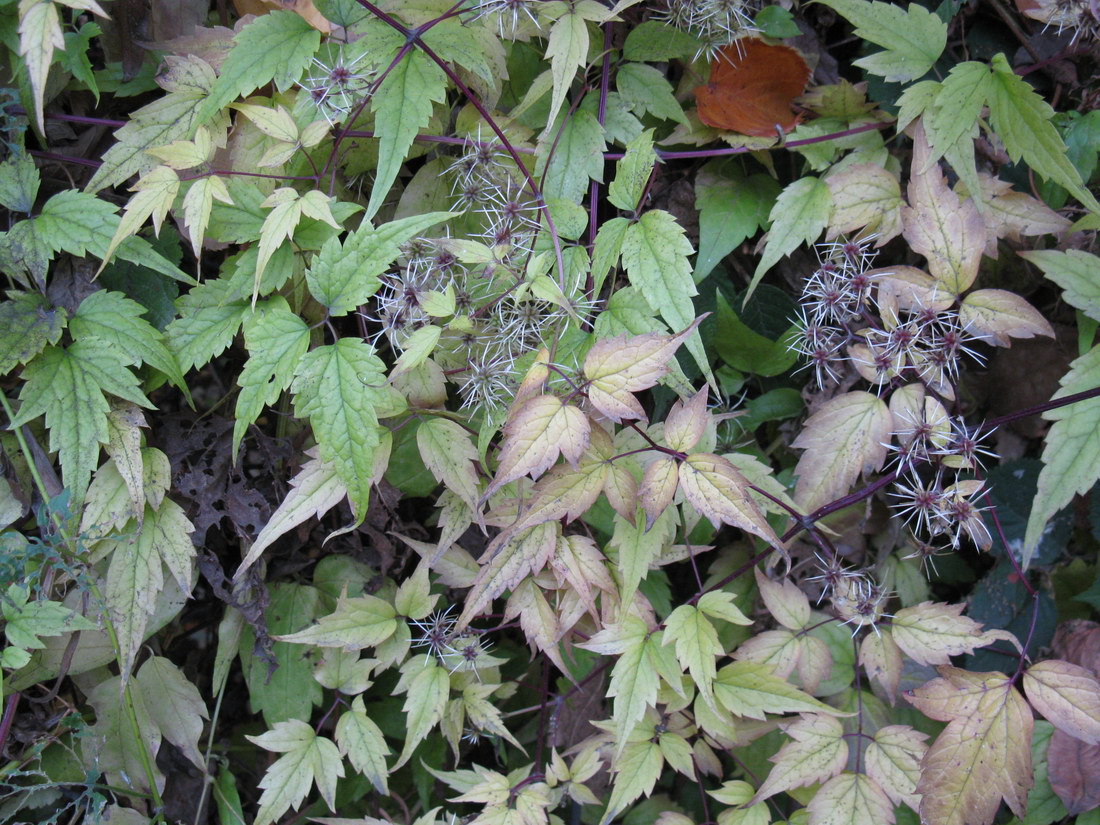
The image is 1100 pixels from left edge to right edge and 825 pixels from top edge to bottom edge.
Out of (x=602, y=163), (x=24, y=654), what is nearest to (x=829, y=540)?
(x=602, y=163)

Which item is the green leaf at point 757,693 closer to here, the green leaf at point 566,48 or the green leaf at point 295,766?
the green leaf at point 295,766

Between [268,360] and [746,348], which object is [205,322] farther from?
[746,348]

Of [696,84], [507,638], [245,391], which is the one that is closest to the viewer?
[245,391]

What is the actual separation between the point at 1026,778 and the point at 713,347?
74cm

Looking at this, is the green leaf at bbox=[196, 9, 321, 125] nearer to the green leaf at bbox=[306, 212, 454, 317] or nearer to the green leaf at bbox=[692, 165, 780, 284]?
the green leaf at bbox=[306, 212, 454, 317]

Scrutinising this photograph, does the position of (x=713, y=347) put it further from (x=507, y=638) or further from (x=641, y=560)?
(x=507, y=638)

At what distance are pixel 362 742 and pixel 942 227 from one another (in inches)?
44.8

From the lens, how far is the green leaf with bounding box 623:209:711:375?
1.02 m

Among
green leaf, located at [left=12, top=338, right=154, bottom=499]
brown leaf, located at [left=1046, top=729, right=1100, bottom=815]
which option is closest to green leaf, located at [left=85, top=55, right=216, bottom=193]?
green leaf, located at [left=12, top=338, right=154, bottom=499]

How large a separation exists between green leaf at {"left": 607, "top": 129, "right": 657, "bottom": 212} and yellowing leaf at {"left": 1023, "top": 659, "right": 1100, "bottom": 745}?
831mm

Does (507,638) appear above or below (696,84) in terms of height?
below

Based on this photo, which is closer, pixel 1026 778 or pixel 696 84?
pixel 1026 778

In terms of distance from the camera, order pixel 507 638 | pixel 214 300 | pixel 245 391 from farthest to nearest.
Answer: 1. pixel 507 638
2. pixel 214 300
3. pixel 245 391

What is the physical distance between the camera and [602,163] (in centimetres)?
117
